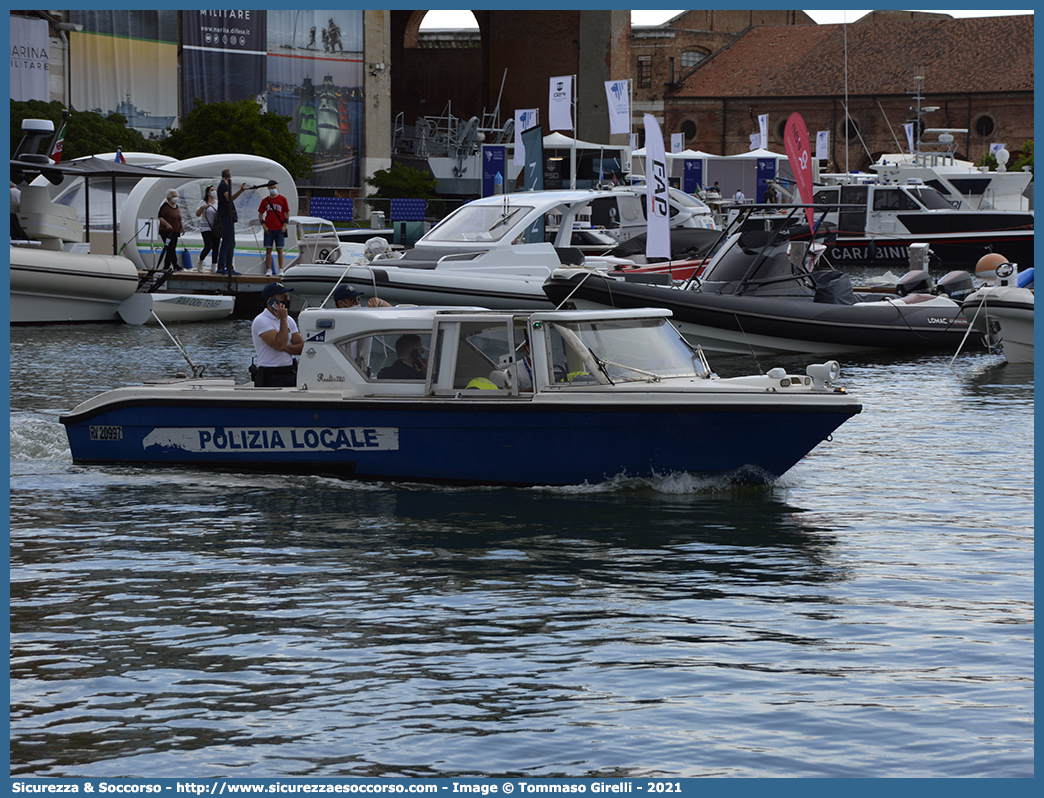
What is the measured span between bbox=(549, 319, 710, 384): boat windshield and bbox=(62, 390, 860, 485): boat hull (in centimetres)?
37

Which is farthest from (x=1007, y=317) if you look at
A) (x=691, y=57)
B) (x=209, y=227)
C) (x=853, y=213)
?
(x=691, y=57)

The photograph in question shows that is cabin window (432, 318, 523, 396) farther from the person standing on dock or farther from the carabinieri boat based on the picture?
the person standing on dock

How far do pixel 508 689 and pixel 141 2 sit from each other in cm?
→ 4431

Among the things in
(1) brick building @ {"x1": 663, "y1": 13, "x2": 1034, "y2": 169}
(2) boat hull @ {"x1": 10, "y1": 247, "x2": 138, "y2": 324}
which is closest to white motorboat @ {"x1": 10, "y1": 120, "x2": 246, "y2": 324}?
(2) boat hull @ {"x1": 10, "y1": 247, "x2": 138, "y2": 324}

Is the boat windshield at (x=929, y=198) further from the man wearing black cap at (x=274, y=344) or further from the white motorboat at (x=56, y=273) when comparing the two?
the man wearing black cap at (x=274, y=344)

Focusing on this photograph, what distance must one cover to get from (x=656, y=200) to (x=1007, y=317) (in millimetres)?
5646

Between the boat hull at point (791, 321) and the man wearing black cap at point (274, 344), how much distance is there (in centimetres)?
789

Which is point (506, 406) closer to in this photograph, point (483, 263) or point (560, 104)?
point (483, 263)

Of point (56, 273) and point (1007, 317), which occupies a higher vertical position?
point (56, 273)

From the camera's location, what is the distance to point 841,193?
154 feet

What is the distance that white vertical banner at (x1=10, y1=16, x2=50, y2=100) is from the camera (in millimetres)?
45812

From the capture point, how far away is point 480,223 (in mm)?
23875

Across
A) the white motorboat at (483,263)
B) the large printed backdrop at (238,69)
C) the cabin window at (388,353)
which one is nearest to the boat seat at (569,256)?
the white motorboat at (483,263)

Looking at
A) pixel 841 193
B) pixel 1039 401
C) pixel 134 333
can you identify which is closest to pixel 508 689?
pixel 1039 401
